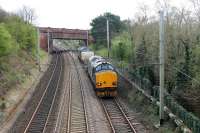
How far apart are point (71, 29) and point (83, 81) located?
47229 mm

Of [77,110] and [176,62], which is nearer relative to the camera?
[77,110]

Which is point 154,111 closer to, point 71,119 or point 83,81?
point 71,119

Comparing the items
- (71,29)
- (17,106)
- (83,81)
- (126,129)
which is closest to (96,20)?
(71,29)


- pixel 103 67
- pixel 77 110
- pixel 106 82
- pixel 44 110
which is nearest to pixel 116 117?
pixel 77 110

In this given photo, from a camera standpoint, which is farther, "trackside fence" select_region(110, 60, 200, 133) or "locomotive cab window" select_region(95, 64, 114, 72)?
"locomotive cab window" select_region(95, 64, 114, 72)

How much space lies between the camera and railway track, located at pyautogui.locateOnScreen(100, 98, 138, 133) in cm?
2356

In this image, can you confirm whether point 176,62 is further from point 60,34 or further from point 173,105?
point 60,34

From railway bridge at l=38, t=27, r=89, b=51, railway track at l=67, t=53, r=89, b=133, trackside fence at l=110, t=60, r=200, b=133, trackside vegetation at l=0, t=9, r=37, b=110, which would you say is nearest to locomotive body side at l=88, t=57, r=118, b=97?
railway track at l=67, t=53, r=89, b=133

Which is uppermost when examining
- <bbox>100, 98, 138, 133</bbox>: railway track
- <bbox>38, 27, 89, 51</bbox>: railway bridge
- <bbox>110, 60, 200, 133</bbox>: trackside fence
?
<bbox>38, 27, 89, 51</bbox>: railway bridge

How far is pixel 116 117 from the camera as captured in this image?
87.6ft

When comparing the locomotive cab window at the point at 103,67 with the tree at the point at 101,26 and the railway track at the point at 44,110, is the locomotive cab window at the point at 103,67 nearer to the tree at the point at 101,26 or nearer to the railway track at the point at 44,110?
the railway track at the point at 44,110

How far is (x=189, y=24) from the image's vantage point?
32.8 metres

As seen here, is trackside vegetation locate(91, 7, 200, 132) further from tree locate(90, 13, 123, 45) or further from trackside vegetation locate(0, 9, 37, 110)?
tree locate(90, 13, 123, 45)

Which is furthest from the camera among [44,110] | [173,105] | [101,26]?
[101,26]
